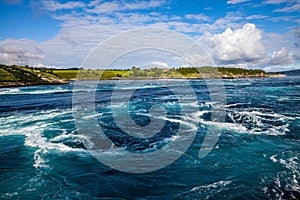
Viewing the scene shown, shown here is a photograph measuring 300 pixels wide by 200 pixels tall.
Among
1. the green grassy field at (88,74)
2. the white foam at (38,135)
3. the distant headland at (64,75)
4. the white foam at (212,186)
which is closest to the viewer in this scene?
the white foam at (212,186)

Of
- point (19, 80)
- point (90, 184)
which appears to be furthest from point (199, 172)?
point (19, 80)

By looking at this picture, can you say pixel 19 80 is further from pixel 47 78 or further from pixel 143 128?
pixel 143 128

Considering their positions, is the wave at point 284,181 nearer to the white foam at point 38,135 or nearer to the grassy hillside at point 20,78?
the white foam at point 38,135

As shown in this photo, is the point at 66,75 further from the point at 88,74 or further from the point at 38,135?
the point at 38,135

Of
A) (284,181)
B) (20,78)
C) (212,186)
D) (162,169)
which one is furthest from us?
(20,78)

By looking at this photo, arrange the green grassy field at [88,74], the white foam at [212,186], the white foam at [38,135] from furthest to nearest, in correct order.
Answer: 1. the green grassy field at [88,74]
2. the white foam at [38,135]
3. the white foam at [212,186]

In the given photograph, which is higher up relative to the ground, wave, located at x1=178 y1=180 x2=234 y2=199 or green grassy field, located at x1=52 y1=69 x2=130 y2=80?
green grassy field, located at x1=52 y1=69 x2=130 y2=80

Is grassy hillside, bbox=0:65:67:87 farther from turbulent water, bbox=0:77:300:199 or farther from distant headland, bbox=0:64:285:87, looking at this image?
turbulent water, bbox=0:77:300:199

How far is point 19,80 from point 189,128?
106 meters

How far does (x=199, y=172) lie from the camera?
40.1ft

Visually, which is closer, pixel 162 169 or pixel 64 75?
pixel 162 169

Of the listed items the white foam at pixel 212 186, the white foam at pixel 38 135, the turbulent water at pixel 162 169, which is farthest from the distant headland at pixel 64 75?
the white foam at pixel 212 186

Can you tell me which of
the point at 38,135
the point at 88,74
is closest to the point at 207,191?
the point at 38,135

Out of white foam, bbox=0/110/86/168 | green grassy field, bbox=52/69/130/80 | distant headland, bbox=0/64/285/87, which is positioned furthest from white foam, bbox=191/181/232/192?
green grassy field, bbox=52/69/130/80
